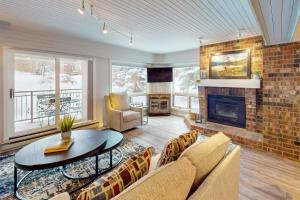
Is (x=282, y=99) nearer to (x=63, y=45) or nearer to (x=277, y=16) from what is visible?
(x=277, y=16)

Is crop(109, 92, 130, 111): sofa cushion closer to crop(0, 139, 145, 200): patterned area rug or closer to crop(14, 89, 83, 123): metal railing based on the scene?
crop(14, 89, 83, 123): metal railing

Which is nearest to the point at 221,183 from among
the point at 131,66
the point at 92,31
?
the point at 92,31

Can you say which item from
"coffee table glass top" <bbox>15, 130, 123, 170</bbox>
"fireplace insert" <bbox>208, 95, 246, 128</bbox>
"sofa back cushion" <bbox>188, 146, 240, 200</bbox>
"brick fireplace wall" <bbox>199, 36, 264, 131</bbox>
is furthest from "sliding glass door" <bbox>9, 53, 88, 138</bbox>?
"sofa back cushion" <bbox>188, 146, 240, 200</bbox>

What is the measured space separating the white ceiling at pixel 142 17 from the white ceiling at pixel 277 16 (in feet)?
1.18

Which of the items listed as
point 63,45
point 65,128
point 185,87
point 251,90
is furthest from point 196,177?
point 185,87

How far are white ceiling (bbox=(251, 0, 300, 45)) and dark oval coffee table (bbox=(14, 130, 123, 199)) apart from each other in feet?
7.69

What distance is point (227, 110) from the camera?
13.9 ft

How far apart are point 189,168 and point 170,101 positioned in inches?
217

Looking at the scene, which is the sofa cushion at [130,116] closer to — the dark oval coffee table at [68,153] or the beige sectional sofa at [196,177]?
the dark oval coffee table at [68,153]

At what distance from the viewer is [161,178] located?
85cm

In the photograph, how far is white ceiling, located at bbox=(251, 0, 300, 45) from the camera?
1.49 metres

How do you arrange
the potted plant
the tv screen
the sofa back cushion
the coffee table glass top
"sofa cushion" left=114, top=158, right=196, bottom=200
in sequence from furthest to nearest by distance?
the tv screen, the potted plant, the coffee table glass top, the sofa back cushion, "sofa cushion" left=114, top=158, right=196, bottom=200

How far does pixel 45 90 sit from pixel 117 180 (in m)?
3.91

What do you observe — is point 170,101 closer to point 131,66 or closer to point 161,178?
point 131,66
